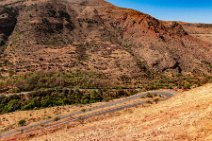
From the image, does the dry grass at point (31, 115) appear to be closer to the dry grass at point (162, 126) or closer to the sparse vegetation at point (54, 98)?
the sparse vegetation at point (54, 98)

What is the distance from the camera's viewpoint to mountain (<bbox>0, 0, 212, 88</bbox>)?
82250 millimetres

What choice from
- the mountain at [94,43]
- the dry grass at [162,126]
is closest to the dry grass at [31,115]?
Answer: the dry grass at [162,126]

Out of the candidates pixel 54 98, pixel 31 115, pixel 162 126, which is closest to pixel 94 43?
pixel 54 98

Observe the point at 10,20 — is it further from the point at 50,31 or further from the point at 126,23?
the point at 126,23

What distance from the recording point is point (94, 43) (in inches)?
3728

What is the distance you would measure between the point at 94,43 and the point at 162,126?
70331mm

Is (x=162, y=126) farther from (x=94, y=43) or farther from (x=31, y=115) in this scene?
(x=94, y=43)

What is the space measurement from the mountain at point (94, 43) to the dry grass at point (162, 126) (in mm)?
44298

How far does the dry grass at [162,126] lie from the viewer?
23578 millimetres

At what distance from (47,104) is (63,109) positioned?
5.95 m

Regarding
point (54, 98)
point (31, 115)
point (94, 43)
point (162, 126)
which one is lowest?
point (54, 98)

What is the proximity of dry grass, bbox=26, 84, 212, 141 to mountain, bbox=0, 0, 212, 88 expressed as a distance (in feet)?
145

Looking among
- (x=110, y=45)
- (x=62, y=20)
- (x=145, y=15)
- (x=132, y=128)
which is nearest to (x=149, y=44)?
(x=110, y=45)

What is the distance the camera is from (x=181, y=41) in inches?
4085
